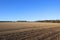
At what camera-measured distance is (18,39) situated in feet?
38.8

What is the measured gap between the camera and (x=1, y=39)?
1157 cm

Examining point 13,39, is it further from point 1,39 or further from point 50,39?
point 50,39

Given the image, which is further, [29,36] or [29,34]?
[29,34]

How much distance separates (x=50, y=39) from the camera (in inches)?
478

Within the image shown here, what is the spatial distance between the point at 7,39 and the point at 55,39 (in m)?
3.93

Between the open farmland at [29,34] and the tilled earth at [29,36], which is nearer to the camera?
the tilled earth at [29,36]

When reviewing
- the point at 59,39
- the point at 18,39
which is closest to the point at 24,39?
the point at 18,39

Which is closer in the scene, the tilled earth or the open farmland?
the tilled earth

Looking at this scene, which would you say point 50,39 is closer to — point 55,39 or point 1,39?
point 55,39

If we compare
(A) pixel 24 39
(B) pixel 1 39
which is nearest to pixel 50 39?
(A) pixel 24 39

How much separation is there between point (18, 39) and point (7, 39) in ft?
2.87

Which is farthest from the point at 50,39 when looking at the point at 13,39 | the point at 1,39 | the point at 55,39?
the point at 1,39

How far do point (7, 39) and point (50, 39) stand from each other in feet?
11.5

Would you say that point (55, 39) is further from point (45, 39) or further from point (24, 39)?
point (24, 39)
